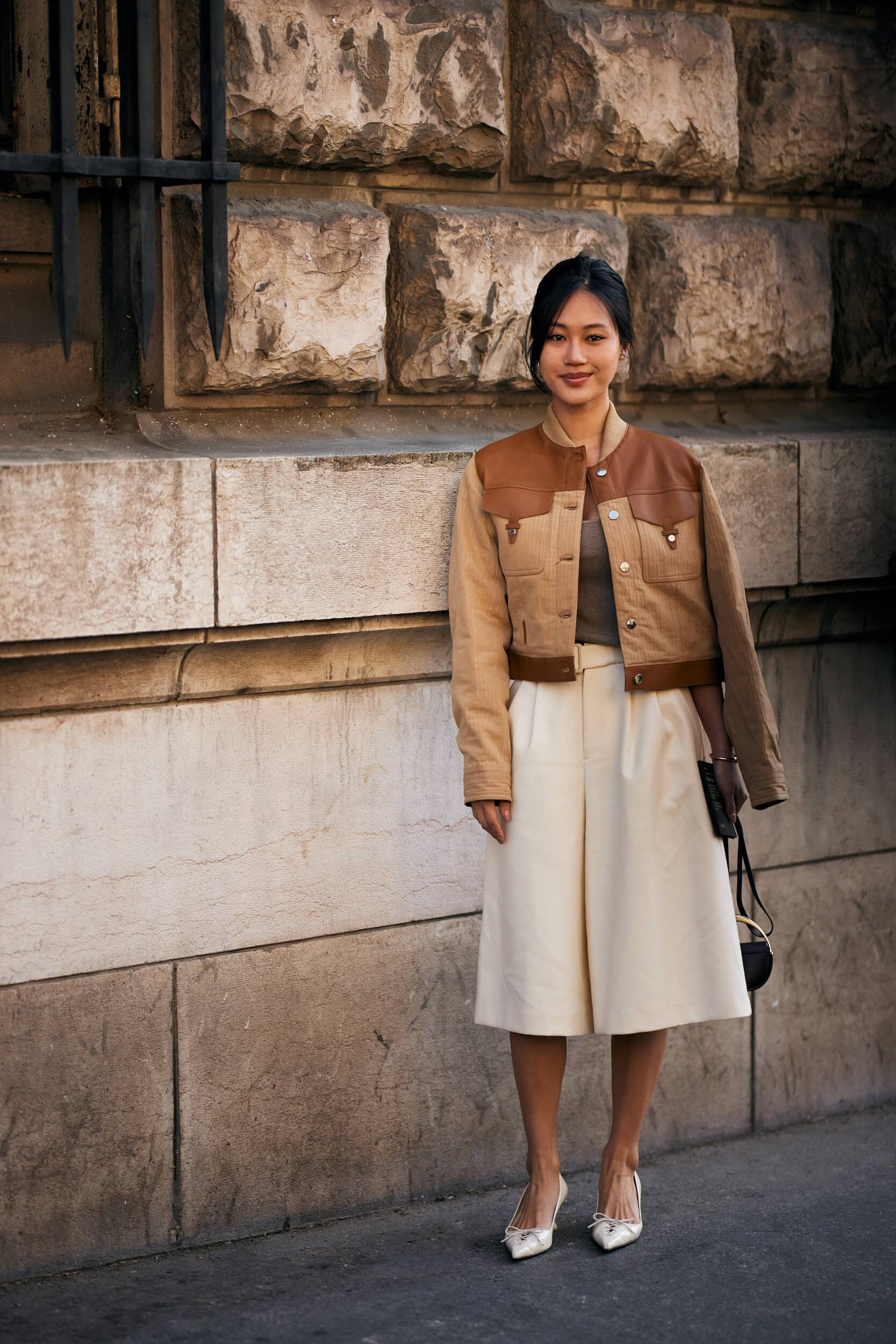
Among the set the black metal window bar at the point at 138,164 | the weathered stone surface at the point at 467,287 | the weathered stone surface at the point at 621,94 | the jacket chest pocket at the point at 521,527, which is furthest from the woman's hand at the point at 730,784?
the weathered stone surface at the point at 621,94

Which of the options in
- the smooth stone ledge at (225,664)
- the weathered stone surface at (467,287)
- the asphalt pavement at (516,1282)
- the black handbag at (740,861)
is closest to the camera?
the asphalt pavement at (516,1282)

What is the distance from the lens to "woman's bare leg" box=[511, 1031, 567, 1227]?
147 inches

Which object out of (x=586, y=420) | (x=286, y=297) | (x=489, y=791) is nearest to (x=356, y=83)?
(x=286, y=297)

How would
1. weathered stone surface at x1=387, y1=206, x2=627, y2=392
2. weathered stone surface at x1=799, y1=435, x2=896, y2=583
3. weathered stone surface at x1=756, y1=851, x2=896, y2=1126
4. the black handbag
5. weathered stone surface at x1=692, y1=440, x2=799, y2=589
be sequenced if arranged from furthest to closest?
1. weathered stone surface at x1=756, y1=851, x2=896, y2=1126
2. weathered stone surface at x1=799, y1=435, x2=896, y2=583
3. weathered stone surface at x1=692, y1=440, x2=799, y2=589
4. weathered stone surface at x1=387, y1=206, x2=627, y2=392
5. the black handbag

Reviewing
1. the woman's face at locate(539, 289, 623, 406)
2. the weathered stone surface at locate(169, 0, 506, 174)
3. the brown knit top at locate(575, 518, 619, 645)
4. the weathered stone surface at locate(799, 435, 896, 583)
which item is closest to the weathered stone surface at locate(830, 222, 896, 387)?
the weathered stone surface at locate(799, 435, 896, 583)

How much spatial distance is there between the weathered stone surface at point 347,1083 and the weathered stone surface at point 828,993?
54 centimetres

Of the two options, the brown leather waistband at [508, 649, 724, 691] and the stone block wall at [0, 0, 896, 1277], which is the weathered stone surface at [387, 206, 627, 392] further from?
the brown leather waistband at [508, 649, 724, 691]

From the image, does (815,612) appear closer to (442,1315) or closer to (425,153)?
(425,153)

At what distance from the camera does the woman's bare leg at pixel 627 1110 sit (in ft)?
12.4

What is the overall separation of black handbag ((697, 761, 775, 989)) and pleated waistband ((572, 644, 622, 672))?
0.27 metres

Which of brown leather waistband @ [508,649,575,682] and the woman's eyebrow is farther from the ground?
the woman's eyebrow

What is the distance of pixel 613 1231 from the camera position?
3.77 meters

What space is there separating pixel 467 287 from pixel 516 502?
0.65 meters

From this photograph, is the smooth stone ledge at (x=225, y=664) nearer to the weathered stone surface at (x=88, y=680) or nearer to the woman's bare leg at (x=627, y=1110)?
the weathered stone surface at (x=88, y=680)
